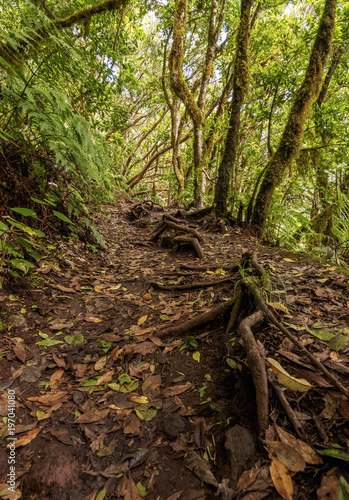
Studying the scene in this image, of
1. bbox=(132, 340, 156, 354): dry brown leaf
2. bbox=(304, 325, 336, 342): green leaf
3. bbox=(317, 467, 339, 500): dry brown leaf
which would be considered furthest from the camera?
bbox=(132, 340, 156, 354): dry brown leaf

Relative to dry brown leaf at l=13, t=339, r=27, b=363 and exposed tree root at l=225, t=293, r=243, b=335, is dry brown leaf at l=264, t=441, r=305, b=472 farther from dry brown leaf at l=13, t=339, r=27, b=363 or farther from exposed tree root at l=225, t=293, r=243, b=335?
dry brown leaf at l=13, t=339, r=27, b=363

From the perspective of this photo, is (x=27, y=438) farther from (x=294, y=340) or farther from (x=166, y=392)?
(x=294, y=340)

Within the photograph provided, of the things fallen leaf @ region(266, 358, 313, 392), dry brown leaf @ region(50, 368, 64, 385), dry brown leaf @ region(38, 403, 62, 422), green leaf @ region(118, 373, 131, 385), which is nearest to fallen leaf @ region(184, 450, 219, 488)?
fallen leaf @ region(266, 358, 313, 392)

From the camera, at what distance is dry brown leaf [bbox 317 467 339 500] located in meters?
0.96

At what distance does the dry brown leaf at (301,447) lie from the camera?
110cm

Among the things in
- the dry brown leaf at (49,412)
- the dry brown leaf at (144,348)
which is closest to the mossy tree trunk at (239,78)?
A: the dry brown leaf at (144,348)

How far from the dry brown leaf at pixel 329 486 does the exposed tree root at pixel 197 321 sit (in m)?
1.35

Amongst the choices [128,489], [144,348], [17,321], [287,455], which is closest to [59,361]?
[17,321]

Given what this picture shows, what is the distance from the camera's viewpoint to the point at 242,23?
500 cm

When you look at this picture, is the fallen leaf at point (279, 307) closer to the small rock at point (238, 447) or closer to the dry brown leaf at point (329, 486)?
the small rock at point (238, 447)

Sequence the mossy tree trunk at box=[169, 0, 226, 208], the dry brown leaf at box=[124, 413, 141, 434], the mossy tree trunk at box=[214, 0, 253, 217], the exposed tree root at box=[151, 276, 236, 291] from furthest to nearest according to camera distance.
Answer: the mossy tree trunk at box=[169, 0, 226, 208] → the mossy tree trunk at box=[214, 0, 253, 217] → the exposed tree root at box=[151, 276, 236, 291] → the dry brown leaf at box=[124, 413, 141, 434]

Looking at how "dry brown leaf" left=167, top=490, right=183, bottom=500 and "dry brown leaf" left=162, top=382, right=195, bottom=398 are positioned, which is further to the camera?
"dry brown leaf" left=162, top=382, right=195, bottom=398

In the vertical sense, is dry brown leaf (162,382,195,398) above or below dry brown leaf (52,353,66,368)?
above

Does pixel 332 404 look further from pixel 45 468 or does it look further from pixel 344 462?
pixel 45 468
